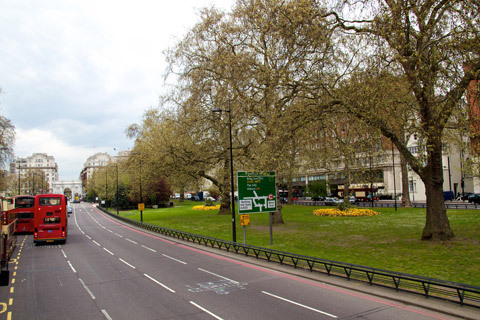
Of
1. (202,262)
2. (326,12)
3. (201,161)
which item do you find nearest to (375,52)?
(326,12)

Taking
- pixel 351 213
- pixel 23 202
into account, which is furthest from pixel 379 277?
pixel 23 202

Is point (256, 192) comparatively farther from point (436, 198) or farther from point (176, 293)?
point (436, 198)

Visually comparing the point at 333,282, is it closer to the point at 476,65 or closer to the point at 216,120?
the point at 476,65

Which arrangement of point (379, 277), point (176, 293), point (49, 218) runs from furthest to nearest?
point (49, 218) < point (379, 277) < point (176, 293)

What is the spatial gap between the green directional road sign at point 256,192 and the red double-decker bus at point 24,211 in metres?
24.7

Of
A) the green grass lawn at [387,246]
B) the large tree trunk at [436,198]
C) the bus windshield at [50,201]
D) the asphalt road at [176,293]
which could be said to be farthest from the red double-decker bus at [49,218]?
the large tree trunk at [436,198]

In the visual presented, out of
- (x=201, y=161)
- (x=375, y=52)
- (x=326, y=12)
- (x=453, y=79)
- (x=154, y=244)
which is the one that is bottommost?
(x=154, y=244)

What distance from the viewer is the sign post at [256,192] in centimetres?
1930

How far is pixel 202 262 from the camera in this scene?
1709 centimetres

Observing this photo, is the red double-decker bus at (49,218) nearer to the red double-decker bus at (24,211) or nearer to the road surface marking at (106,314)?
the red double-decker bus at (24,211)

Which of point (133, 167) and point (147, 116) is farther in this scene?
point (147, 116)

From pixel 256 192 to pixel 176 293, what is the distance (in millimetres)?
9576

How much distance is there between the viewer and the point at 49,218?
2548cm

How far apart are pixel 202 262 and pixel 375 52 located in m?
13.5
